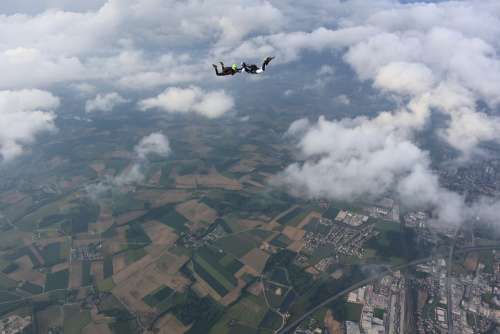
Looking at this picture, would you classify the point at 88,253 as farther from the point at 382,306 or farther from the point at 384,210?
the point at 384,210

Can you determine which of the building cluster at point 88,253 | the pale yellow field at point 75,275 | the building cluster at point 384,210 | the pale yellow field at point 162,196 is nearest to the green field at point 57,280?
the pale yellow field at point 75,275

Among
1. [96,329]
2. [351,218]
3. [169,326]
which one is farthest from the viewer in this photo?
[351,218]

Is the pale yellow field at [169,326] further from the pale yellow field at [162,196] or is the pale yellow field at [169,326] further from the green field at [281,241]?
the pale yellow field at [162,196]

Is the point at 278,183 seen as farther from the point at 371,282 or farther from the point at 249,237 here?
the point at 371,282

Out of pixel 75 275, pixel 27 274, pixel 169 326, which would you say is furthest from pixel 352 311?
pixel 27 274

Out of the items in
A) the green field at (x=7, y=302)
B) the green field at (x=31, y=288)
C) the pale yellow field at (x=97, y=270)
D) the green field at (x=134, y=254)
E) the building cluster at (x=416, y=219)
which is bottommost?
the building cluster at (x=416, y=219)

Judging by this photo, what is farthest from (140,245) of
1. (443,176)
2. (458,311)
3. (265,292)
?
(443,176)
